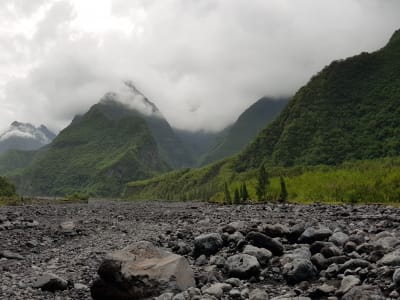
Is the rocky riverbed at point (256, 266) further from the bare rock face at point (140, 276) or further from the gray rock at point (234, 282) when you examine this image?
the bare rock face at point (140, 276)

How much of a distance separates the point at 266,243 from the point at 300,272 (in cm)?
314

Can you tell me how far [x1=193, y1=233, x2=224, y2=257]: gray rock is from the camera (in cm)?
1802

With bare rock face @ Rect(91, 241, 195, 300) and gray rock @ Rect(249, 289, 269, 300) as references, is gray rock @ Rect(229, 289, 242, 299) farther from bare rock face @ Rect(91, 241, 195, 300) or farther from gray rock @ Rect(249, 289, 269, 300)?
bare rock face @ Rect(91, 241, 195, 300)

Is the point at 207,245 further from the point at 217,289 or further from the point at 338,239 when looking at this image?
the point at 217,289

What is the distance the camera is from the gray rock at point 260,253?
15.4m

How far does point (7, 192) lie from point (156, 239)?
141 meters

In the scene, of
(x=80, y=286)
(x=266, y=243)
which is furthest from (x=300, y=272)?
(x=80, y=286)

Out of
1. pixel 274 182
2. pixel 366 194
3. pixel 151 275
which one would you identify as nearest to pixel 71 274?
pixel 151 275

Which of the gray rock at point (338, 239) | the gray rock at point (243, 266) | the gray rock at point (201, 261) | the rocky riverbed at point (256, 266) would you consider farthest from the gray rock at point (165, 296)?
the gray rock at point (338, 239)

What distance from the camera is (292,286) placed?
1327cm

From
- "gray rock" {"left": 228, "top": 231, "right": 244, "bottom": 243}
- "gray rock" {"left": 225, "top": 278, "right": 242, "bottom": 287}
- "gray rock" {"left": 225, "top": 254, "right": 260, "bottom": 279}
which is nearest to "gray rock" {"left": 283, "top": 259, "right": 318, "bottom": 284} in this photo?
"gray rock" {"left": 225, "top": 254, "right": 260, "bottom": 279}

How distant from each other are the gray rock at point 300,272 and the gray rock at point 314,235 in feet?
12.3

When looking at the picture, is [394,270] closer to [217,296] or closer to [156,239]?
[217,296]

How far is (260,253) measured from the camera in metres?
15.7
